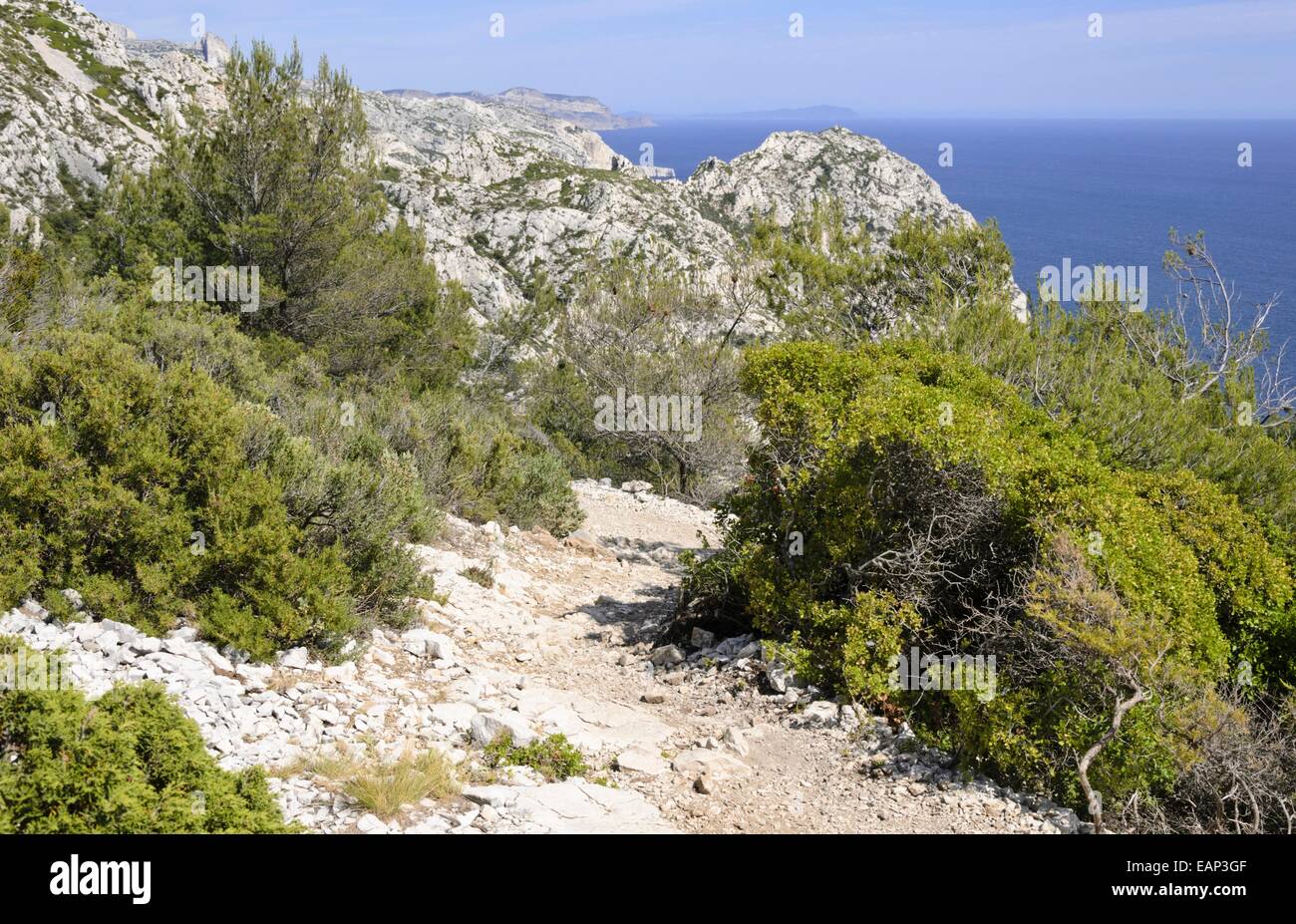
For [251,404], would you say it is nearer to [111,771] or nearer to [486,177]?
[111,771]

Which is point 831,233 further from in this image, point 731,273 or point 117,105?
point 117,105

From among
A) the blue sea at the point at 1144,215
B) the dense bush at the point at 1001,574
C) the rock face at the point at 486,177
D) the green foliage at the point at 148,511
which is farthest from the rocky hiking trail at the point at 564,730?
the blue sea at the point at 1144,215

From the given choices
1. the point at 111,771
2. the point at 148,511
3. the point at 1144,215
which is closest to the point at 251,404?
the point at 148,511

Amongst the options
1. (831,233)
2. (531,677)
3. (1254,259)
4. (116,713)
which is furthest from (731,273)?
(1254,259)

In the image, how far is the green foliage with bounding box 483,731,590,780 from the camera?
5.05m

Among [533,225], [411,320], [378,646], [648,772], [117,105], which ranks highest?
[117,105]

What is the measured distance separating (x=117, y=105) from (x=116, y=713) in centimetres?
5216

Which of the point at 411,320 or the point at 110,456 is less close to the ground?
the point at 411,320

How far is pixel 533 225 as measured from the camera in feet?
168

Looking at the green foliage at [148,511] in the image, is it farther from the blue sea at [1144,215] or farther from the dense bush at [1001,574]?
the blue sea at [1144,215]

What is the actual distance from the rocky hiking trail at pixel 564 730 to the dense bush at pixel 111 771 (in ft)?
2.63

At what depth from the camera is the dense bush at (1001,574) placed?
201 inches

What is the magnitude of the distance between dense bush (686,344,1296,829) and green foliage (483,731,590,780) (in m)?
2.01

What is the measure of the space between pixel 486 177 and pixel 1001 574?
60835mm
